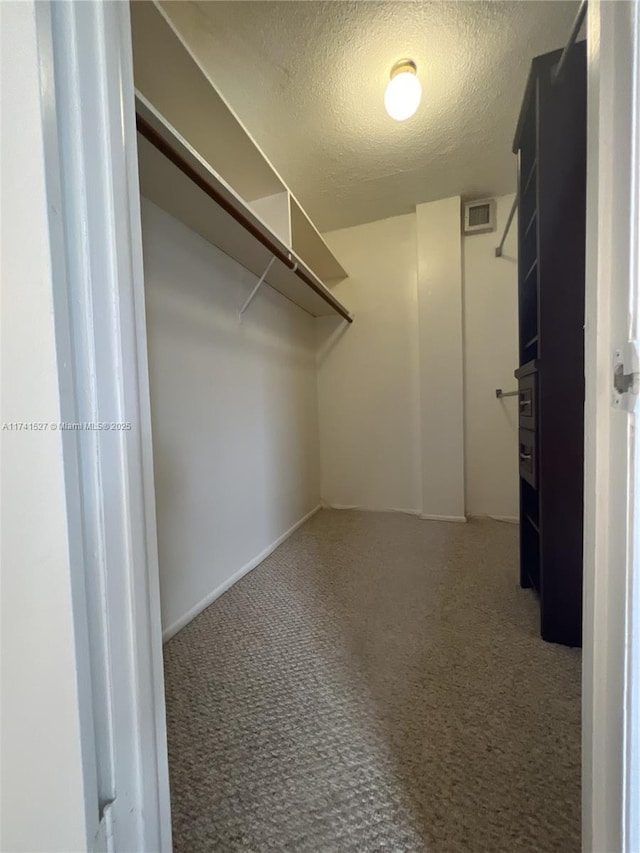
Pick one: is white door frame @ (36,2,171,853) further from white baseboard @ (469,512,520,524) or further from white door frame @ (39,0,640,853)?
white baseboard @ (469,512,520,524)

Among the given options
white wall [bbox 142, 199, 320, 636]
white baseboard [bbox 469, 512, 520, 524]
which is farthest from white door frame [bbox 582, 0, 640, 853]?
white baseboard [bbox 469, 512, 520, 524]

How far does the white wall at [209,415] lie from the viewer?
1319mm

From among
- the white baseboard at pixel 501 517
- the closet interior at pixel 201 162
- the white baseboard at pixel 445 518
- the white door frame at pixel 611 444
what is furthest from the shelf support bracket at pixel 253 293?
the white baseboard at pixel 501 517

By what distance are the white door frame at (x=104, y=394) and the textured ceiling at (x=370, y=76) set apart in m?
1.21

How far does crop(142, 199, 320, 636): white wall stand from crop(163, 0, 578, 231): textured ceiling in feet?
2.27

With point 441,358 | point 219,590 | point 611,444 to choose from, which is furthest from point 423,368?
point 611,444

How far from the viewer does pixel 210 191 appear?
113 cm

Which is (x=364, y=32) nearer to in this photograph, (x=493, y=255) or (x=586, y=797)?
(x=493, y=255)

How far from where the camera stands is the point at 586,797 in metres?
0.44

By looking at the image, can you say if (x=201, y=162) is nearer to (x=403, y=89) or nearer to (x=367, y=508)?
(x=403, y=89)

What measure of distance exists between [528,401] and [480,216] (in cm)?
180

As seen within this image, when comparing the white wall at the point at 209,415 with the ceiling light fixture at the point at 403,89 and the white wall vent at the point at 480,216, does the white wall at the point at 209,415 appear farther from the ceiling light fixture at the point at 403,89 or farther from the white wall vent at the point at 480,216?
the white wall vent at the point at 480,216

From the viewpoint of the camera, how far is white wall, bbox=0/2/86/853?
1.34ft

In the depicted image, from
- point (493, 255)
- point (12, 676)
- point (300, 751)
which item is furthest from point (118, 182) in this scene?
point (493, 255)
